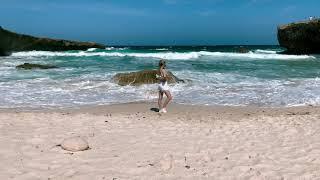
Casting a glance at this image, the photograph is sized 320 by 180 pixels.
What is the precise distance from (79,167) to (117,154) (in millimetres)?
771

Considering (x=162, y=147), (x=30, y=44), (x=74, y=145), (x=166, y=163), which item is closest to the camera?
(x=166, y=163)

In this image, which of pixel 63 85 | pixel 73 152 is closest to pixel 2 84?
pixel 63 85

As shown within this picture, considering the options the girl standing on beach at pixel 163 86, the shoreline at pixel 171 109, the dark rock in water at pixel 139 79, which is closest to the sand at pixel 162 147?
the shoreline at pixel 171 109

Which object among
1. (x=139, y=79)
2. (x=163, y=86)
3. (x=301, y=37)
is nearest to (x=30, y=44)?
(x=301, y=37)

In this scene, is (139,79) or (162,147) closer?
(162,147)

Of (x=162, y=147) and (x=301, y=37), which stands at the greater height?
(x=301, y=37)

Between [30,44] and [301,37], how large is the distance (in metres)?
32.7

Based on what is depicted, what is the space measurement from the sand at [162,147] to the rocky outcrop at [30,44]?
3938 cm

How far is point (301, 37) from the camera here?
149ft

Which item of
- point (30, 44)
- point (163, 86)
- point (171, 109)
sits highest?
point (30, 44)

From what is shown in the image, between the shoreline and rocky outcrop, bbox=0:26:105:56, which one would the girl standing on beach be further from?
rocky outcrop, bbox=0:26:105:56

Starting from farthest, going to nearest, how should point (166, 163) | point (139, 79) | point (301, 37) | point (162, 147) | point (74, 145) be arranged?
point (301, 37) < point (139, 79) < point (162, 147) < point (74, 145) < point (166, 163)

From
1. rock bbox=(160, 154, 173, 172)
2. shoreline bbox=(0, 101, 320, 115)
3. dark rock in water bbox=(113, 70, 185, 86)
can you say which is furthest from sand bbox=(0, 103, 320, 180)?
dark rock in water bbox=(113, 70, 185, 86)

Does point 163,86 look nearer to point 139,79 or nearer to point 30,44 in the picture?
point 139,79
